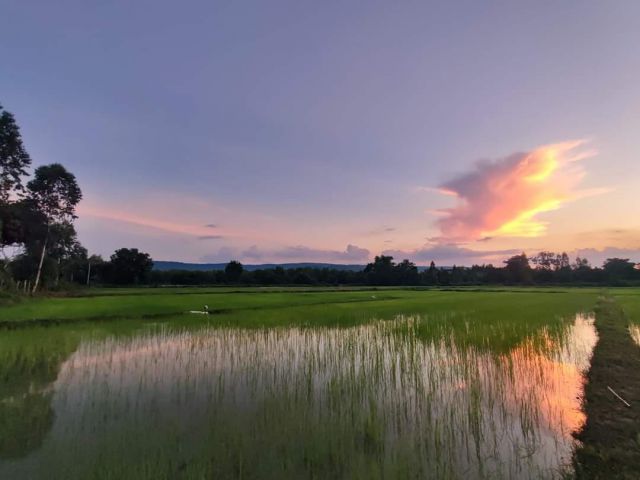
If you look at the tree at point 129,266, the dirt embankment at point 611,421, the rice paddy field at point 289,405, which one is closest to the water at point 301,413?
the rice paddy field at point 289,405

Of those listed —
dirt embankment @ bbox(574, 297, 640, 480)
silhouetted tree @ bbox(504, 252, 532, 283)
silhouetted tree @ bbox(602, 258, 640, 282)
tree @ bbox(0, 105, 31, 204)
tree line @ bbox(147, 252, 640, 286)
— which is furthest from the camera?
silhouetted tree @ bbox(504, 252, 532, 283)

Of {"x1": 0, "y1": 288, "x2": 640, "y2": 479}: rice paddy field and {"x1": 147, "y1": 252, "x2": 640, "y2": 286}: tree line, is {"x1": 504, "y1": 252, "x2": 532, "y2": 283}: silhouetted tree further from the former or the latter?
{"x1": 0, "y1": 288, "x2": 640, "y2": 479}: rice paddy field

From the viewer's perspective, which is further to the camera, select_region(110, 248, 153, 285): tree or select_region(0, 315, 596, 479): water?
select_region(110, 248, 153, 285): tree

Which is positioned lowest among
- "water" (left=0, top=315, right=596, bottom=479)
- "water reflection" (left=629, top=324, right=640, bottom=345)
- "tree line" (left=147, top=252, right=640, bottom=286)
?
"water" (left=0, top=315, right=596, bottom=479)

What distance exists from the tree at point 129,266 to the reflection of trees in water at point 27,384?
73031mm

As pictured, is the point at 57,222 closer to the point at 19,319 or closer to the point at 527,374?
the point at 19,319

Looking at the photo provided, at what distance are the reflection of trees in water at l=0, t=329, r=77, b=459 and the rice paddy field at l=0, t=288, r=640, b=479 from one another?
4cm

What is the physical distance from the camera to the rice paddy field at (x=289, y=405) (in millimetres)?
5473

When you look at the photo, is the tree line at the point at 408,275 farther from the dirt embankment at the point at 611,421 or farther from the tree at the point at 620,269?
the dirt embankment at the point at 611,421

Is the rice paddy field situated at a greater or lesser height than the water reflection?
lesser

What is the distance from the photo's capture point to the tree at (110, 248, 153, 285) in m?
82.8

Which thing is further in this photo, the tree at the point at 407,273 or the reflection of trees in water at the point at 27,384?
the tree at the point at 407,273

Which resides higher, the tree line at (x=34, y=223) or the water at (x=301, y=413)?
the tree line at (x=34, y=223)

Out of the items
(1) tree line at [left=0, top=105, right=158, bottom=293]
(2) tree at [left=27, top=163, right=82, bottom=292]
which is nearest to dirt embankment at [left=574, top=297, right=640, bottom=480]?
(1) tree line at [left=0, top=105, right=158, bottom=293]
